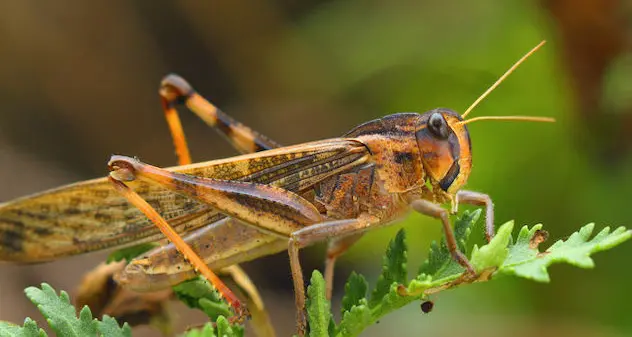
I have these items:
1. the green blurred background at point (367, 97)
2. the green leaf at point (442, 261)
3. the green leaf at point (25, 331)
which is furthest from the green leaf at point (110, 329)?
the green blurred background at point (367, 97)

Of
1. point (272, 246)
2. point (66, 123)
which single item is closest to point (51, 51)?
point (66, 123)

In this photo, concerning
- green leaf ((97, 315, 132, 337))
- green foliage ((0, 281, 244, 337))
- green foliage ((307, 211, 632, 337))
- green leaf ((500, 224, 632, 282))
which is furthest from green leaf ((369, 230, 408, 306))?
green leaf ((97, 315, 132, 337))

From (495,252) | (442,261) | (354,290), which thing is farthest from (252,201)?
(495,252)

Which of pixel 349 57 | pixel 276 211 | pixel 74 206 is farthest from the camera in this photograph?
pixel 349 57

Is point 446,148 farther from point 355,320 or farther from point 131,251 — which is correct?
point 131,251

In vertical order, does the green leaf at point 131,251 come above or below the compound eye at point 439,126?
above

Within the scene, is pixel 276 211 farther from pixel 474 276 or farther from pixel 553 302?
pixel 553 302

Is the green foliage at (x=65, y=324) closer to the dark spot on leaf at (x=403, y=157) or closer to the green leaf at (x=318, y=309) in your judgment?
the green leaf at (x=318, y=309)

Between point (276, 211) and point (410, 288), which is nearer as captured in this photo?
point (410, 288)
